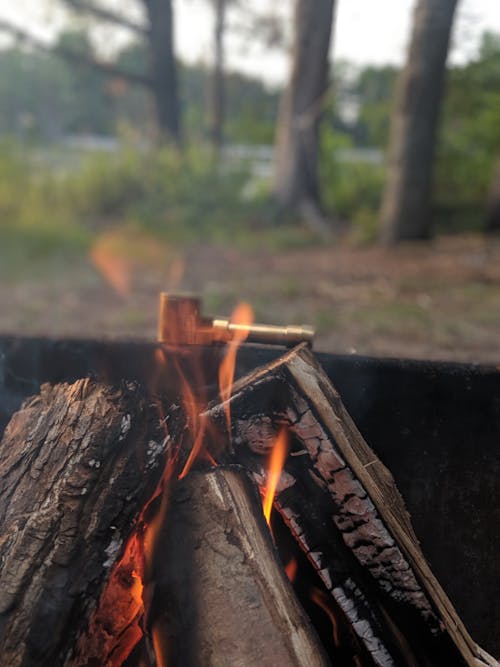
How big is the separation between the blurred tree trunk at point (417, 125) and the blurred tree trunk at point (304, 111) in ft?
6.70

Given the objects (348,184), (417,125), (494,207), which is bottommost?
(348,184)

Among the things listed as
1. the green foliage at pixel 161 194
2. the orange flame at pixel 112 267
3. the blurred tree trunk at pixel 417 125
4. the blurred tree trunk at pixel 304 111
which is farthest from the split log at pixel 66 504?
the blurred tree trunk at pixel 304 111

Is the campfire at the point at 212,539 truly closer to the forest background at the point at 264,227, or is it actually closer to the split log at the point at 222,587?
the split log at the point at 222,587

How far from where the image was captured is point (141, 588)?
135cm

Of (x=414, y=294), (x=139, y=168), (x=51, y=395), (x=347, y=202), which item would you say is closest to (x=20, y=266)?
(x=139, y=168)

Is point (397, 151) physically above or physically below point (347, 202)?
above

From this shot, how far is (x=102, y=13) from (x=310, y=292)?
707 cm

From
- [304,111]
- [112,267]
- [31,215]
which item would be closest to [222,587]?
[112,267]

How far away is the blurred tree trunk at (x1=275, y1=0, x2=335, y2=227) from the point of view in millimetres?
9195

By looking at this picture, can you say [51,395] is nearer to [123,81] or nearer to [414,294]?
[414,294]

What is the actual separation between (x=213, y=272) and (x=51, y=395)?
6265mm

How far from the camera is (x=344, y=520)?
4.24ft

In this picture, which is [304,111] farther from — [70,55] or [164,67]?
[70,55]

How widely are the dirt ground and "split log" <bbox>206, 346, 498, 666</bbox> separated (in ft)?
10.3
